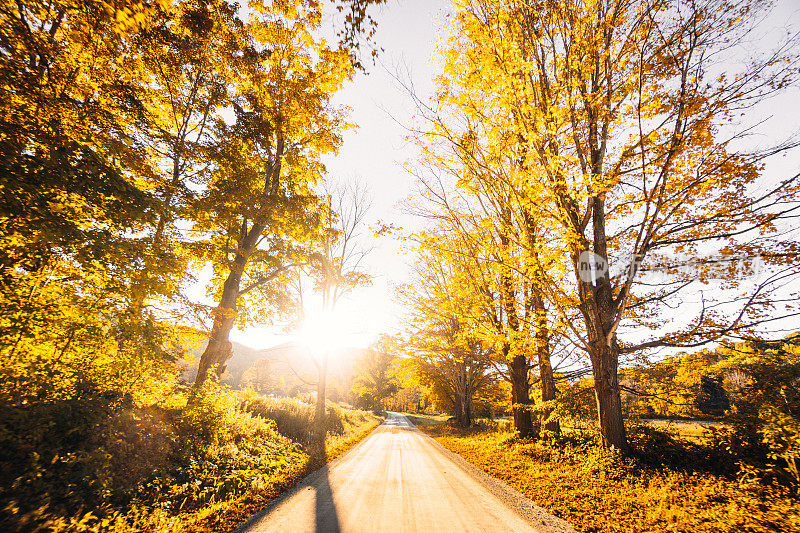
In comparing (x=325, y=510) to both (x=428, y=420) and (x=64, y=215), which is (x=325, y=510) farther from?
(x=428, y=420)

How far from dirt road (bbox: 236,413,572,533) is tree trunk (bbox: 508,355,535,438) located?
4.10 m

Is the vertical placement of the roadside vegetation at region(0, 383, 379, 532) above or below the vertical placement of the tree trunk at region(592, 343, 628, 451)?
below

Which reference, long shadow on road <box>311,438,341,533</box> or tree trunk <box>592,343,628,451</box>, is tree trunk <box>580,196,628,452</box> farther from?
long shadow on road <box>311,438,341,533</box>

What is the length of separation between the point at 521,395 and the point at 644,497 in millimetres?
6325

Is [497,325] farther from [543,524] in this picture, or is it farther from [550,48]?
[550,48]

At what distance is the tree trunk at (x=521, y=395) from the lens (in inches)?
415

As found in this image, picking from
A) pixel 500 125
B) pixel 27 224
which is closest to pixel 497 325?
pixel 500 125

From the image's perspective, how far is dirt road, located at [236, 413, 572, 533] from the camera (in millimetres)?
4086

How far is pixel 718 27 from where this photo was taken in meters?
5.58

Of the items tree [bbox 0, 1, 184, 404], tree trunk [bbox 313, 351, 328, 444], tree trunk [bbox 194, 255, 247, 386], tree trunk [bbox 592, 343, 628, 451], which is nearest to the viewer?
tree [bbox 0, 1, 184, 404]

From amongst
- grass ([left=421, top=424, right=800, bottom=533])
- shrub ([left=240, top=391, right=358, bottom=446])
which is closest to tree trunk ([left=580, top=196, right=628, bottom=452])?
grass ([left=421, top=424, right=800, bottom=533])

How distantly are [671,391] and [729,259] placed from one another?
13.7ft

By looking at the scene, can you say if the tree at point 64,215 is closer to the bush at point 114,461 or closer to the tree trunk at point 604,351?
the bush at point 114,461

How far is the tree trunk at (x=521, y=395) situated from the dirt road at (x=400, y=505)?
4.10 m
